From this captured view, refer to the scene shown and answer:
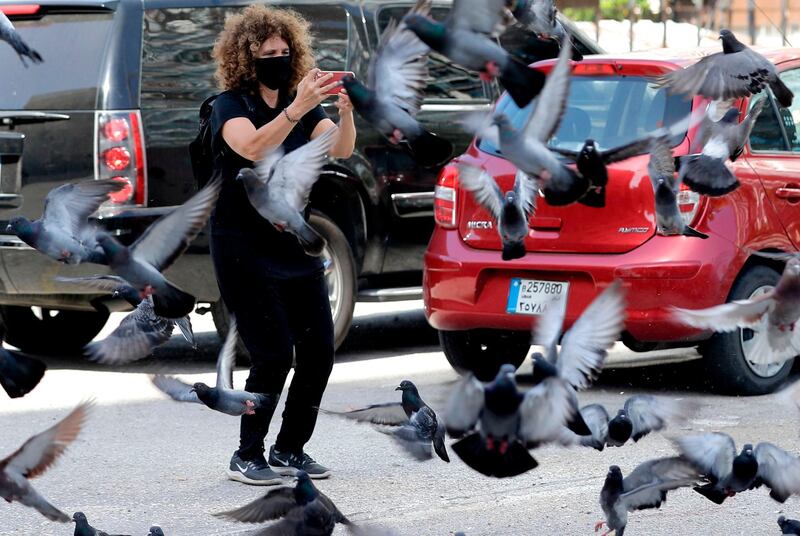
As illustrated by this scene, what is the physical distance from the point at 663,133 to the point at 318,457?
2423mm

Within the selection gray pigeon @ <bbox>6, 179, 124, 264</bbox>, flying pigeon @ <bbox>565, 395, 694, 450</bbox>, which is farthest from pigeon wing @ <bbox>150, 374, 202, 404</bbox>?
flying pigeon @ <bbox>565, 395, 694, 450</bbox>

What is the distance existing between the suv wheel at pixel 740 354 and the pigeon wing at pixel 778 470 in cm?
289

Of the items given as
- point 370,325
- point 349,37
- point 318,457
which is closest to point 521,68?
point 318,457

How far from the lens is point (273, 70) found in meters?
6.12

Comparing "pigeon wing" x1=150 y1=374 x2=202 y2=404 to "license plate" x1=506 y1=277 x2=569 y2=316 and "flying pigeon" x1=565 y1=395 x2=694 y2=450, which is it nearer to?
"flying pigeon" x1=565 y1=395 x2=694 y2=450

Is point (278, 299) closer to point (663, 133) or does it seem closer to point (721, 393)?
point (663, 133)

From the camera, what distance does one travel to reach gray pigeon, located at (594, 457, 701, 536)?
5.25m

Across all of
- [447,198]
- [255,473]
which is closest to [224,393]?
[255,473]

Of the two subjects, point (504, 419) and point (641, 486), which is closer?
point (504, 419)

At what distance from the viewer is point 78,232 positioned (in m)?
5.66

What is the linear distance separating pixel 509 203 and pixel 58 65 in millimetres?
3847

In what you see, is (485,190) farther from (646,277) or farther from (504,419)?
(504,419)

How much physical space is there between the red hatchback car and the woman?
5.60 feet

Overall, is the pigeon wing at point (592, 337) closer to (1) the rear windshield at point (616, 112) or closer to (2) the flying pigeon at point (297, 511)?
(2) the flying pigeon at point (297, 511)
